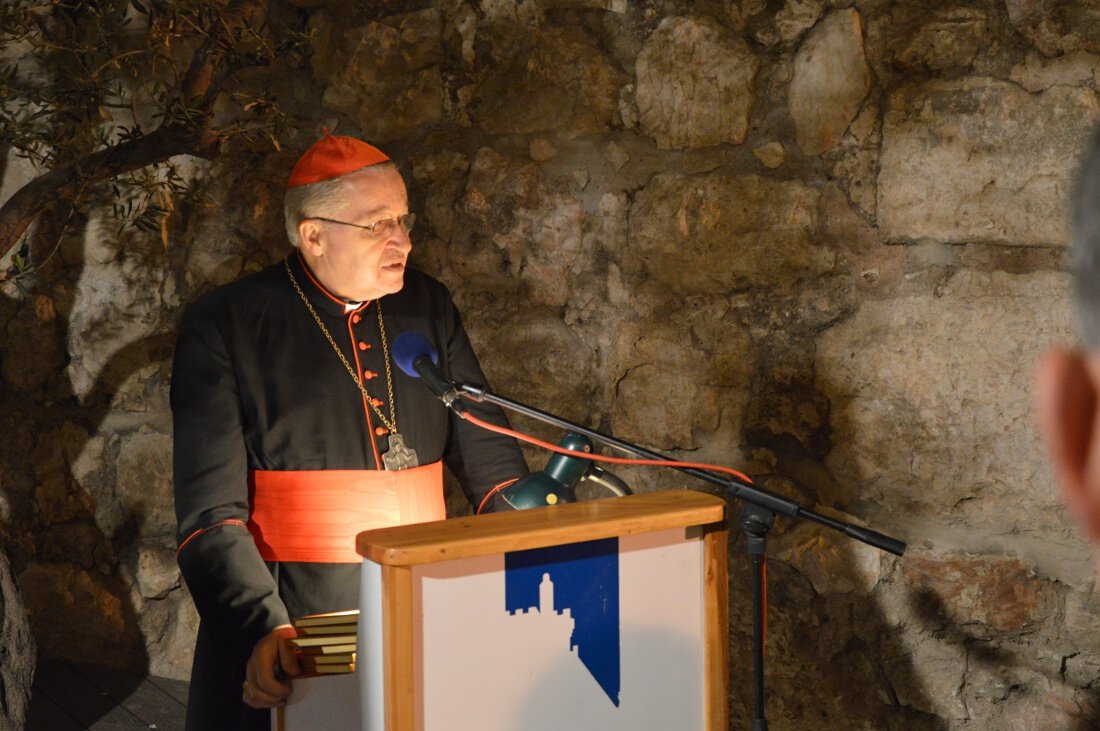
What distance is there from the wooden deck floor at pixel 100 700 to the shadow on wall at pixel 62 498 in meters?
0.07

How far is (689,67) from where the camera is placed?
8.71 feet

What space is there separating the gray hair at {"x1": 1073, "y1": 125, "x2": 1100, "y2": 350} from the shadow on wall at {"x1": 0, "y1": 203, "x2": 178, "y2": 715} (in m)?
3.19

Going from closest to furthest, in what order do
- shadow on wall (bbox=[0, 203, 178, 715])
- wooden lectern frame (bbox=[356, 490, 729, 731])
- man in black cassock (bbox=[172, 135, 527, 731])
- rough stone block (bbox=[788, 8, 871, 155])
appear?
wooden lectern frame (bbox=[356, 490, 729, 731]), man in black cassock (bbox=[172, 135, 527, 731]), rough stone block (bbox=[788, 8, 871, 155]), shadow on wall (bbox=[0, 203, 178, 715])

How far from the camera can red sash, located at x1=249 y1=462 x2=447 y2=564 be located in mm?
2256

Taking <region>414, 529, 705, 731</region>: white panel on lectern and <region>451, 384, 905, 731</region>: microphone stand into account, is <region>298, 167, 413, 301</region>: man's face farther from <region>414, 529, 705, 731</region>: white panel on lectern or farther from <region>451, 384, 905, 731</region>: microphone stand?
<region>414, 529, 705, 731</region>: white panel on lectern

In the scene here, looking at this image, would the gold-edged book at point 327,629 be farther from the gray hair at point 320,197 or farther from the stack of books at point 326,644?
the gray hair at point 320,197

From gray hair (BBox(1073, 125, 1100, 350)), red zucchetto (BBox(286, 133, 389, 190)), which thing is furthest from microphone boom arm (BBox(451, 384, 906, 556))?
gray hair (BBox(1073, 125, 1100, 350))

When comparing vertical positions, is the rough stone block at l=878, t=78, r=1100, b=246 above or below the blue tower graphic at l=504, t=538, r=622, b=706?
above

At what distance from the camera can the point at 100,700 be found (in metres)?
3.17

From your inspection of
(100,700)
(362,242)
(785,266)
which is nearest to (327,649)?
(362,242)

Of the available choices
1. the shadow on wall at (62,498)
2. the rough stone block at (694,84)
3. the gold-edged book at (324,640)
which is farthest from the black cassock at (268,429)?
the shadow on wall at (62,498)

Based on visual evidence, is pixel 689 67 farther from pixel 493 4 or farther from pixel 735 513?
pixel 735 513

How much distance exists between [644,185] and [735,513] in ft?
2.60

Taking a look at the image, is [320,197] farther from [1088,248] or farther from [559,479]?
[1088,248]
